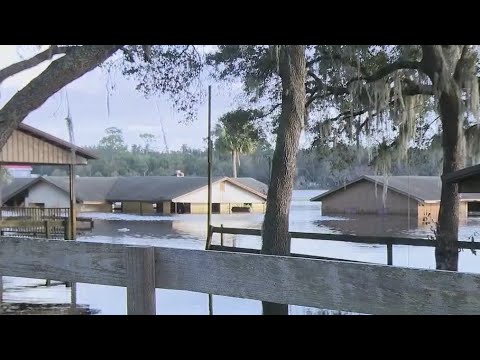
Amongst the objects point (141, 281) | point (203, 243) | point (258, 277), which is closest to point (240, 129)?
point (203, 243)

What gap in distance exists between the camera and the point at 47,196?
31328mm

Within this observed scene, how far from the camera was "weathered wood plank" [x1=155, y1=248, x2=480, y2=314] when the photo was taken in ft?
6.36

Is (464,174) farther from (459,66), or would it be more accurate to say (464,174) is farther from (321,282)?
(321,282)

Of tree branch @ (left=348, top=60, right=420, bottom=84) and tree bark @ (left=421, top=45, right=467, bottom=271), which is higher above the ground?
tree branch @ (left=348, top=60, right=420, bottom=84)

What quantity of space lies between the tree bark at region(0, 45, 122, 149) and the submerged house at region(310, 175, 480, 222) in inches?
650

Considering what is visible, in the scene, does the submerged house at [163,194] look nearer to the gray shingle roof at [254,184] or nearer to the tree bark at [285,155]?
the gray shingle roof at [254,184]

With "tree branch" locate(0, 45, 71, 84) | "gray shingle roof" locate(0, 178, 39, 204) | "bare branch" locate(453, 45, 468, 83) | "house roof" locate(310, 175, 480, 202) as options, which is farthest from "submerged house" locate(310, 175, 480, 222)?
"gray shingle roof" locate(0, 178, 39, 204)

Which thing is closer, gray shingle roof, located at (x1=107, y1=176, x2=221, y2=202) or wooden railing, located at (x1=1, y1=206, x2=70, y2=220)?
wooden railing, located at (x1=1, y1=206, x2=70, y2=220)

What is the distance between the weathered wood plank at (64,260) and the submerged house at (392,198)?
18111 millimetres

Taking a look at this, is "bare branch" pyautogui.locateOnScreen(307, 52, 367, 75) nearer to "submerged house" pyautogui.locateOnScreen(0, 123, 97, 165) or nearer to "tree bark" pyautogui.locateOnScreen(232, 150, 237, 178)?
"tree bark" pyautogui.locateOnScreen(232, 150, 237, 178)

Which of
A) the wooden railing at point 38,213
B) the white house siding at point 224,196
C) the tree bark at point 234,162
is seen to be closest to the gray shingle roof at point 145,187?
the white house siding at point 224,196
